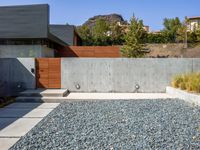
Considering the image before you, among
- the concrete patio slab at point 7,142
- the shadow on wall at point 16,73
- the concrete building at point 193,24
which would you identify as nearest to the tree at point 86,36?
the concrete building at point 193,24

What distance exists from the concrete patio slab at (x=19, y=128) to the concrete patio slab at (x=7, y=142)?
0.81 ft

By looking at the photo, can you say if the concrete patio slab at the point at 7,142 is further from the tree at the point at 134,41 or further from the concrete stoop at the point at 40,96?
the tree at the point at 134,41

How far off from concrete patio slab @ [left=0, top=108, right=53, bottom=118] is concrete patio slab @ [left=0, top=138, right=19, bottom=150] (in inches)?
104

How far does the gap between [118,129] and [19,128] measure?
2307 mm

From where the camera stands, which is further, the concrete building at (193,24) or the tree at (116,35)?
the tree at (116,35)

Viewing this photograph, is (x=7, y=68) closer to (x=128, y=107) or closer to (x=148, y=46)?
(x=128, y=107)

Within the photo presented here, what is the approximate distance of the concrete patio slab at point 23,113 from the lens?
880 cm

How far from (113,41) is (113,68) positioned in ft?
88.1

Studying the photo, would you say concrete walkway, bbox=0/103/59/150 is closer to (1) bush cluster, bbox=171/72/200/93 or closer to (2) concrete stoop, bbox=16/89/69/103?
(2) concrete stoop, bbox=16/89/69/103

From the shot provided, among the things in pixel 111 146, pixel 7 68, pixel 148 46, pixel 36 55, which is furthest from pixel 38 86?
pixel 148 46

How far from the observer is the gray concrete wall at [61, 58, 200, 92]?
1464 cm

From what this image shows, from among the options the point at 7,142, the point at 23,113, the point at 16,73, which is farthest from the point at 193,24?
the point at 7,142

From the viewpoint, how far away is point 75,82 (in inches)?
579

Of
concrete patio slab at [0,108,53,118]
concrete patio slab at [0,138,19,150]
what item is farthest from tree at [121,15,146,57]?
concrete patio slab at [0,138,19,150]
